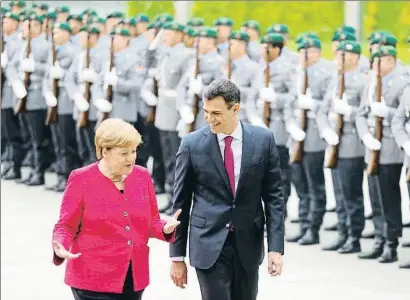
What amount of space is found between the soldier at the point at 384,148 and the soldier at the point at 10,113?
18.4 feet

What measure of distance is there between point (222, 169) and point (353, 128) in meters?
4.69

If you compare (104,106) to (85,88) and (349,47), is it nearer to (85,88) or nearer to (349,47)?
(85,88)

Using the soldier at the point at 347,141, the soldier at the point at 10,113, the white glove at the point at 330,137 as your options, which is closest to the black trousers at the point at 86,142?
the soldier at the point at 10,113

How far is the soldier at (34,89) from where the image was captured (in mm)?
15711

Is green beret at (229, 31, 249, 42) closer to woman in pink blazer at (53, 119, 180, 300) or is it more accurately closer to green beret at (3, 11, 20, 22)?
green beret at (3, 11, 20, 22)

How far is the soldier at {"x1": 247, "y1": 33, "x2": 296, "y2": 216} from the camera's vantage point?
12477mm

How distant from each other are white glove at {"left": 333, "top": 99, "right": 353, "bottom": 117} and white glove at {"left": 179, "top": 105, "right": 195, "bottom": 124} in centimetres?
206

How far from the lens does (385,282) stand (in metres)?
10.7

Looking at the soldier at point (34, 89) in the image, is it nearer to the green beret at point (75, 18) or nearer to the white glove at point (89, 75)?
the green beret at point (75, 18)

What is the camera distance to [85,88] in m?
15.1

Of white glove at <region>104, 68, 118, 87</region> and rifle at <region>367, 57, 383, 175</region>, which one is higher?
white glove at <region>104, 68, 118, 87</region>

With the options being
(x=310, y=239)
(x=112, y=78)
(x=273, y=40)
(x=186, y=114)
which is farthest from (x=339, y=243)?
(x=112, y=78)

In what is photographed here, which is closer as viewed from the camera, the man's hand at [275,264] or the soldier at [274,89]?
the man's hand at [275,264]

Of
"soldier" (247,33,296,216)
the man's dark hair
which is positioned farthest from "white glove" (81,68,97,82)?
the man's dark hair
